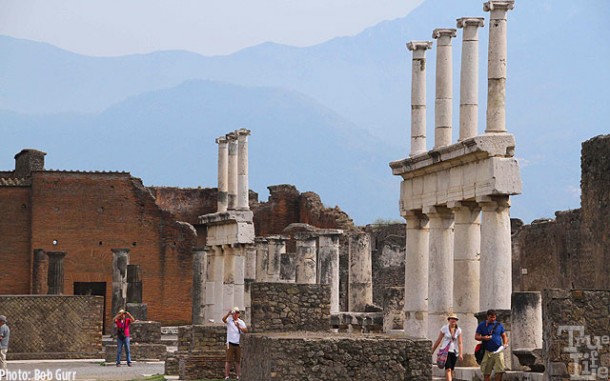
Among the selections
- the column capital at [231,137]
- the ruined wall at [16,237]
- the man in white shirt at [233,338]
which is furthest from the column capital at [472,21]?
the ruined wall at [16,237]

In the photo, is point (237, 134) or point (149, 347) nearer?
point (149, 347)

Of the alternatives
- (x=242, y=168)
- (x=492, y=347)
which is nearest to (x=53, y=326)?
(x=242, y=168)

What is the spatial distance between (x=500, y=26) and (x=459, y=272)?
3906mm

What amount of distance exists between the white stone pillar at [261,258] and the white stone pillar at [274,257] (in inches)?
7.9

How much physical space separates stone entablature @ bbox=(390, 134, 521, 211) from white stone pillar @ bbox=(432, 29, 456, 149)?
0.52 metres

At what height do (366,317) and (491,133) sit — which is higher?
(491,133)

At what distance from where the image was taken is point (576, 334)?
48.6 feet

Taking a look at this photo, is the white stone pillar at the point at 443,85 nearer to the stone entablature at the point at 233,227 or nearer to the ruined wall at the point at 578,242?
the ruined wall at the point at 578,242

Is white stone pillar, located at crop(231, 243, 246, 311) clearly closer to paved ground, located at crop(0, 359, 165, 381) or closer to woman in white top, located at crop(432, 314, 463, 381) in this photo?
paved ground, located at crop(0, 359, 165, 381)

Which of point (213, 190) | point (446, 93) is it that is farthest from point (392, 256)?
point (446, 93)

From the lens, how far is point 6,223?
49.1m

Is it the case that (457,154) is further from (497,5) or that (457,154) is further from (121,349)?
(121,349)

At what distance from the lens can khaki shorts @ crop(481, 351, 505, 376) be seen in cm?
1677

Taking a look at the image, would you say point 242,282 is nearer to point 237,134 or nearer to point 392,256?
point 237,134
